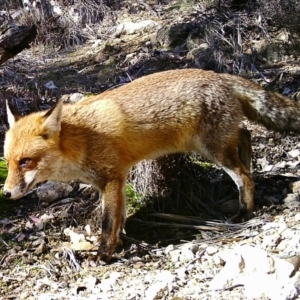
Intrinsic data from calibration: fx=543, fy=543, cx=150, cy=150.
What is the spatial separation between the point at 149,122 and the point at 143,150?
0.27 meters

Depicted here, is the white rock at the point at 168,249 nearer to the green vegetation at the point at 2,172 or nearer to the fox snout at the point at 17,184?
the fox snout at the point at 17,184

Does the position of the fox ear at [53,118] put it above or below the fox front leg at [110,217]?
above

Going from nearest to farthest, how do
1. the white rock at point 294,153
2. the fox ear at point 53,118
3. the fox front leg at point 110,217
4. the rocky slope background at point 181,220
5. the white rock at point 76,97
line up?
the rocky slope background at point 181,220
the fox ear at point 53,118
the fox front leg at point 110,217
the white rock at point 294,153
the white rock at point 76,97

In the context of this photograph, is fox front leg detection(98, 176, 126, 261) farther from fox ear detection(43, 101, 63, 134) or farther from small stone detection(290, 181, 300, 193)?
small stone detection(290, 181, 300, 193)

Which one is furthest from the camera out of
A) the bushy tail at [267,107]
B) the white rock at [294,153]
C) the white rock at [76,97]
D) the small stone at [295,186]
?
the white rock at [76,97]

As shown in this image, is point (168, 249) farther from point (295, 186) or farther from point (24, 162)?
point (295, 186)

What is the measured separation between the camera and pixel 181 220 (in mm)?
5246

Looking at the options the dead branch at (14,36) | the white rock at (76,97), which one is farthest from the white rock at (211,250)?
the white rock at (76,97)

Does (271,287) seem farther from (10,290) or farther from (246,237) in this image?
(10,290)

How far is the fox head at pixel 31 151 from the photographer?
4.48 meters

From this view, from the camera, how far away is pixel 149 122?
5105mm

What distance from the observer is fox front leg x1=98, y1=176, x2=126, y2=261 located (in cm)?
475

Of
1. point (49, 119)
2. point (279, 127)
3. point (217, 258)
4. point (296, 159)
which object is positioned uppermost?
point (49, 119)

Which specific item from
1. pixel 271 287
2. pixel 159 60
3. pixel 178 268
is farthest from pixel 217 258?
pixel 159 60
